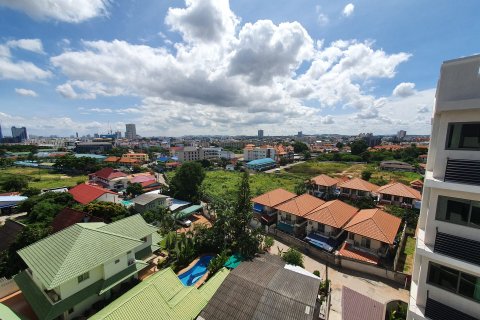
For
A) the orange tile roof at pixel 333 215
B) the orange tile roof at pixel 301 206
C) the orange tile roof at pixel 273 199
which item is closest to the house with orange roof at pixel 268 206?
the orange tile roof at pixel 273 199

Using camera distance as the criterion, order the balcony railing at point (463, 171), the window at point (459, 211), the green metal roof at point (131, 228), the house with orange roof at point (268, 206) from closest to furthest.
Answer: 1. the balcony railing at point (463, 171)
2. the window at point (459, 211)
3. the green metal roof at point (131, 228)
4. the house with orange roof at point (268, 206)

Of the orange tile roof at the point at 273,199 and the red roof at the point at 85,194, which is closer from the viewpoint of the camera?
the orange tile roof at the point at 273,199

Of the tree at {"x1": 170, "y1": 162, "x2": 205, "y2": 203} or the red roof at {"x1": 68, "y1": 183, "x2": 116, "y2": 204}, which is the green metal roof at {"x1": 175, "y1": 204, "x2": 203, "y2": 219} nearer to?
the tree at {"x1": 170, "y1": 162, "x2": 205, "y2": 203}

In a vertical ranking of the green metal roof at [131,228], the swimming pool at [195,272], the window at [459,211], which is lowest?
the swimming pool at [195,272]

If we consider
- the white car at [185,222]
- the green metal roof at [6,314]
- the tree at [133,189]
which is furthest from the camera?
the tree at [133,189]

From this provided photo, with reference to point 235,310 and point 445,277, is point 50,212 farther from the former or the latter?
point 445,277

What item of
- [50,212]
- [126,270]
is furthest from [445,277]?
[50,212]

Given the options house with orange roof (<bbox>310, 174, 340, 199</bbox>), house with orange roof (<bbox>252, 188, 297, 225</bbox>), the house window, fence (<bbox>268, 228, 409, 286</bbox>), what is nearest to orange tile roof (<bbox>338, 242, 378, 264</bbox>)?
fence (<bbox>268, 228, 409, 286</bbox>)

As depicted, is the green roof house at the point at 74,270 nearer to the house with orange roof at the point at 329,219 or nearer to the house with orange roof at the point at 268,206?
the house with orange roof at the point at 268,206
